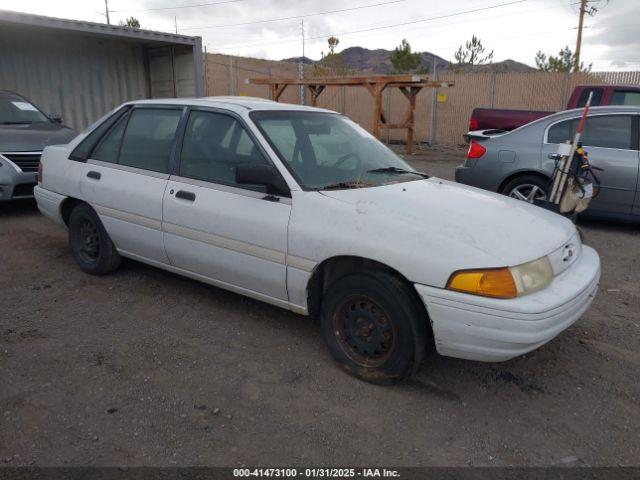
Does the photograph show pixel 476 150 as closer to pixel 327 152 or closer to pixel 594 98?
pixel 594 98

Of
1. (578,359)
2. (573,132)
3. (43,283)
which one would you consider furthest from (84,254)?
(573,132)

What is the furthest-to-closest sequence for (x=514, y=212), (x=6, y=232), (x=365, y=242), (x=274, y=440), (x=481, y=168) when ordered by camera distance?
1. (x=481, y=168)
2. (x=6, y=232)
3. (x=514, y=212)
4. (x=365, y=242)
5. (x=274, y=440)

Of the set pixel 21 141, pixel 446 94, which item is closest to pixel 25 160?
pixel 21 141

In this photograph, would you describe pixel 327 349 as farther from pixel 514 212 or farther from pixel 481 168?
pixel 481 168

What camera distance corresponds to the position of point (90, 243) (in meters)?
4.80

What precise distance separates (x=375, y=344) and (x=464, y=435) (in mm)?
685

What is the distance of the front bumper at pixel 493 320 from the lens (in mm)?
2635

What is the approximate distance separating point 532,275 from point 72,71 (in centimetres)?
1214

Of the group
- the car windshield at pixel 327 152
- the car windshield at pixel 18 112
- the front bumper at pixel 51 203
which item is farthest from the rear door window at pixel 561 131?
the car windshield at pixel 18 112

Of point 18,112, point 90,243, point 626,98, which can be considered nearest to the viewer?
point 90,243

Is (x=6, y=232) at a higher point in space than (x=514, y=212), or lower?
lower

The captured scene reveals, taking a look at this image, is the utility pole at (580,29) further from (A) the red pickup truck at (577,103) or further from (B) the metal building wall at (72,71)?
(B) the metal building wall at (72,71)

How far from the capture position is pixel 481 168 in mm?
7008

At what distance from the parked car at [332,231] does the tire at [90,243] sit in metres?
0.02
